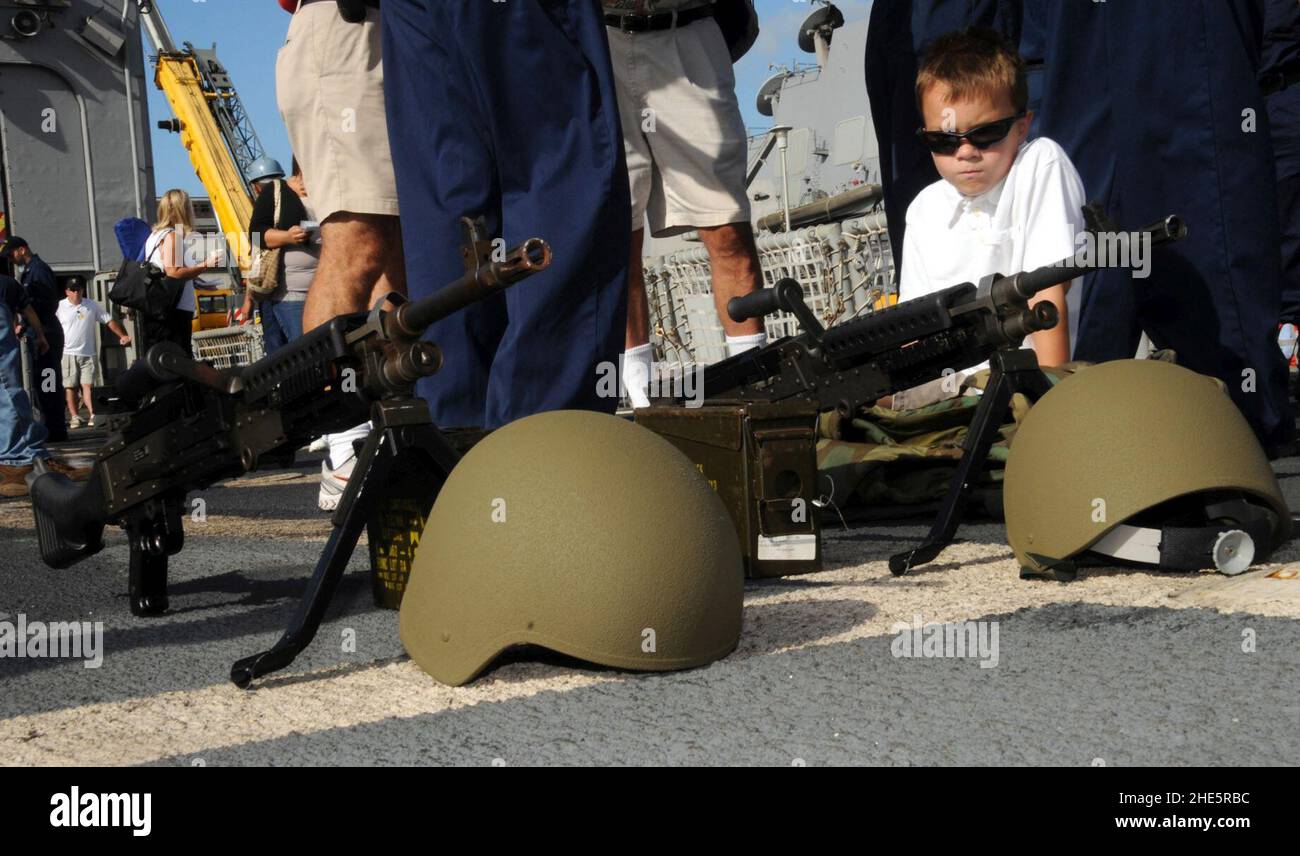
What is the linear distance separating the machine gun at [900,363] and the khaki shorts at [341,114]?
1324 millimetres

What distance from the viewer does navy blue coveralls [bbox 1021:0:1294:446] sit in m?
4.48

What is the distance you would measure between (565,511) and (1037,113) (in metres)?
3.77

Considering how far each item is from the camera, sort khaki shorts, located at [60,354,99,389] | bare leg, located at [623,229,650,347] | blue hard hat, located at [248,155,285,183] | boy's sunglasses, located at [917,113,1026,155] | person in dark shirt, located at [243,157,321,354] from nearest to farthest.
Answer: boy's sunglasses, located at [917,113,1026,155] < bare leg, located at [623,229,650,347] < person in dark shirt, located at [243,157,321,354] < blue hard hat, located at [248,155,285,183] < khaki shorts, located at [60,354,99,389]

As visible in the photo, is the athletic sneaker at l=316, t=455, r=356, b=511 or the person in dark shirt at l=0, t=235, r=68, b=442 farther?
the person in dark shirt at l=0, t=235, r=68, b=442

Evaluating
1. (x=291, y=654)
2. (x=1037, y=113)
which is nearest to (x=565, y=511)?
(x=291, y=654)

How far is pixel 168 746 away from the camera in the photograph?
202 cm

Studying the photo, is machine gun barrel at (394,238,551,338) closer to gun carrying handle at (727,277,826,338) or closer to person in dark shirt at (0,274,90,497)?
gun carrying handle at (727,277,826,338)

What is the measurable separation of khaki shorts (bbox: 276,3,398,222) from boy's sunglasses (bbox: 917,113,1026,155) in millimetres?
1670

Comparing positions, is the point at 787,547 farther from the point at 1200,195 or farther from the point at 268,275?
the point at 268,275

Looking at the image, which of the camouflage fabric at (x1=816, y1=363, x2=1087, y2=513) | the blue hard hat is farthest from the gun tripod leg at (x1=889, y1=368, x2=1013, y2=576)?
the blue hard hat

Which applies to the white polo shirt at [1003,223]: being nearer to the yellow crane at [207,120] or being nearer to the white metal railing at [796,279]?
the white metal railing at [796,279]

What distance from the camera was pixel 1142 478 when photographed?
9.37 feet

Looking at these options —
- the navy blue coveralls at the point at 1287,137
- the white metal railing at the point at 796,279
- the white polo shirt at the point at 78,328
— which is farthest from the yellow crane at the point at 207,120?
the navy blue coveralls at the point at 1287,137

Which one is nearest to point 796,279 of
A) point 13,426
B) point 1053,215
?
point 1053,215
